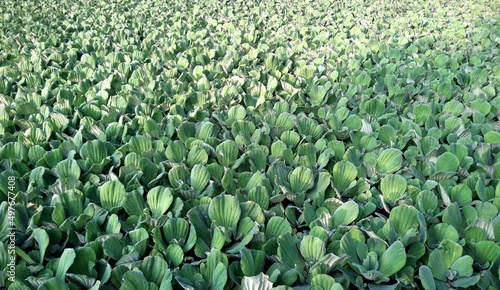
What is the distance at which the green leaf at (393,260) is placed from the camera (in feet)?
4.19

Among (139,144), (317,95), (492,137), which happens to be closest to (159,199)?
(139,144)

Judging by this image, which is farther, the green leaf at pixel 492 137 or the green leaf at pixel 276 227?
the green leaf at pixel 492 137

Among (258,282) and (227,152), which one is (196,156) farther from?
(258,282)

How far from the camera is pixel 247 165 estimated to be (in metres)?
1.80

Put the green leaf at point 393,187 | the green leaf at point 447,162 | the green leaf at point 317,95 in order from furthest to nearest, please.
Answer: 1. the green leaf at point 317,95
2. the green leaf at point 447,162
3. the green leaf at point 393,187

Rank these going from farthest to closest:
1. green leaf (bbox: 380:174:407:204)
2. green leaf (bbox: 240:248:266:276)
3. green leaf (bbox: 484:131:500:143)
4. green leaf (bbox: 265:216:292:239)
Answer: green leaf (bbox: 484:131:500:143), green leaf (bbox: 380:174:407:204), green leaf (bbox: 265:216:292:239), green leaf (bbox: 240:248:266:276)

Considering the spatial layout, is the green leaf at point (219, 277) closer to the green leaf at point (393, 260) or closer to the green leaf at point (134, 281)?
the green leaf at point (134, 281)

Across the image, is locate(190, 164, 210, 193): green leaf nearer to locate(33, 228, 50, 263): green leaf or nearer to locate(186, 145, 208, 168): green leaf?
locate(186, 145, 208, 168): green leaf

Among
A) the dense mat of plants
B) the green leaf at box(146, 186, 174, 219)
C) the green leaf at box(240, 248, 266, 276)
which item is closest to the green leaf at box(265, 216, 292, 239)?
the dense mat of plants

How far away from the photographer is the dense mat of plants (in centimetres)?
129

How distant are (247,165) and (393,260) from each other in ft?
2.33

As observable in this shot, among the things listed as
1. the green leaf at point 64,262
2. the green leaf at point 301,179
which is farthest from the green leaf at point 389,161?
the green leaf at point 64,262

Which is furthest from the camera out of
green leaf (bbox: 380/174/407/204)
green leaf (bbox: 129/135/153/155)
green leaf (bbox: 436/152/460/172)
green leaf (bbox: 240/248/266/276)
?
green leaf (bbox: 129/135/153/155)

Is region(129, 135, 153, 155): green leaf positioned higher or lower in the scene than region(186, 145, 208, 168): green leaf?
higher
